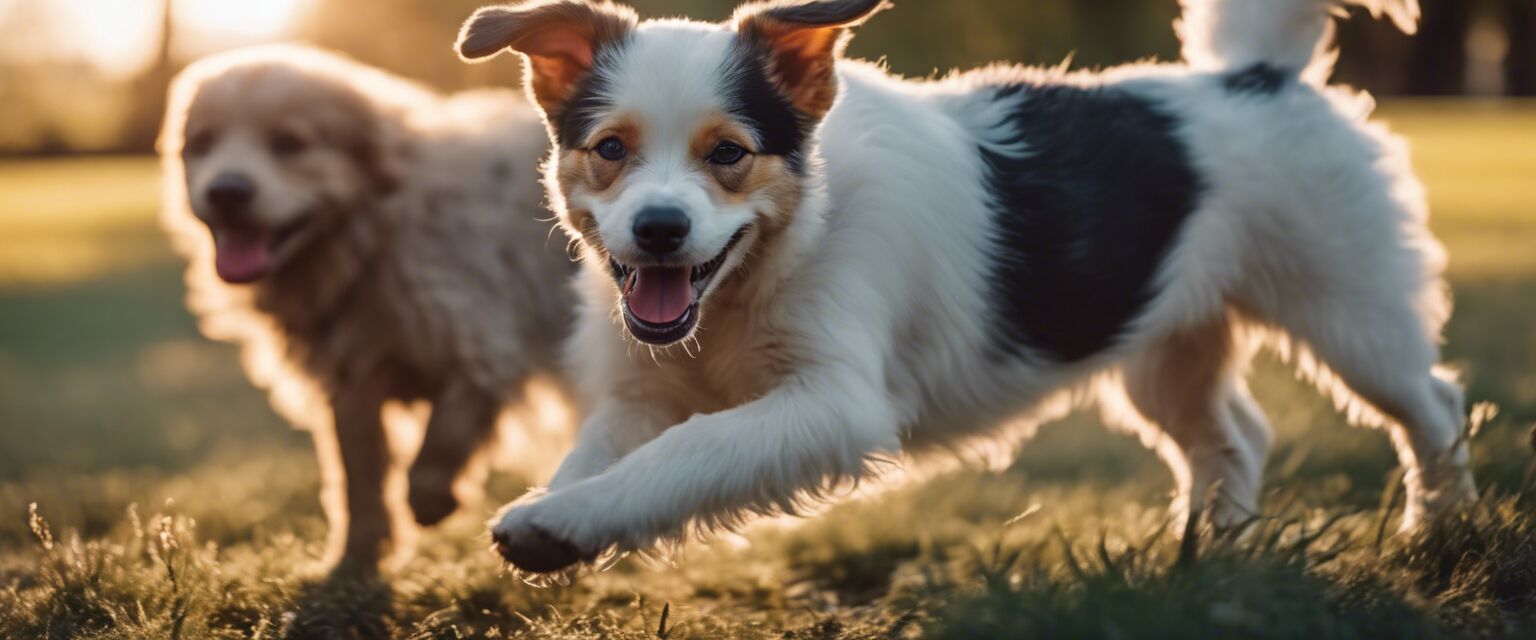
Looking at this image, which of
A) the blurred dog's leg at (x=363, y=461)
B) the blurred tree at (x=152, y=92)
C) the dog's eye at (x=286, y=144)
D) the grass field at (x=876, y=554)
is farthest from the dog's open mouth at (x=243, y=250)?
the blurred tree at (x=152, y=92)

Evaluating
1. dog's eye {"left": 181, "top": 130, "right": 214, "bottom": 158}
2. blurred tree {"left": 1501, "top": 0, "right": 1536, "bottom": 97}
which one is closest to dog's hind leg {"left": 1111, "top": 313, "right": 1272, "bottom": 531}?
dog's eye {"left": 181, "top": 130, "right": 214, "bottom": 158}

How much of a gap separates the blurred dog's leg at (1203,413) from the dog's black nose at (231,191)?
3.44 m

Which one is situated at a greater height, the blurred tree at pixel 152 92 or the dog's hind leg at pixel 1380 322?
the dog's hind leg at pixel 1380 322

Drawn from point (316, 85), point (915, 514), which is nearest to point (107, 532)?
point (316, 85)

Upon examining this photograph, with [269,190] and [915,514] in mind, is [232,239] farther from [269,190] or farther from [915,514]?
[915,514]

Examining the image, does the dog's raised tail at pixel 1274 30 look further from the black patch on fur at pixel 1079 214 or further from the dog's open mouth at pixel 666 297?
the dog's open mouth at pixel 666 297

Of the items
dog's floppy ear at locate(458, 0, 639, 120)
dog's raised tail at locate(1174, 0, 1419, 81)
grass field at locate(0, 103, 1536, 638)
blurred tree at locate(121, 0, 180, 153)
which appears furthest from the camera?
blurred tree at locate(121, 0, 180, 153)

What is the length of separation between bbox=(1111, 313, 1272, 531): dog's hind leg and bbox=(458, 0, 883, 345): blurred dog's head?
2103 millimetres

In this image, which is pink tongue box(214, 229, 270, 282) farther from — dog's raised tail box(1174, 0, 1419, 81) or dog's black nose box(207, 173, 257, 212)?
dog's raised tail box(1174, 0, 1419, 81)

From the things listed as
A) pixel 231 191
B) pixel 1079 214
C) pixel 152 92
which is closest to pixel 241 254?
pixel 231 191

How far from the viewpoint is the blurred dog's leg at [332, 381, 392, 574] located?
6.02m

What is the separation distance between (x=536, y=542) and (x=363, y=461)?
2.76m

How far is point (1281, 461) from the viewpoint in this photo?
6.80 meters

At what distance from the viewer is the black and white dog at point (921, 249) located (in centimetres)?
372
